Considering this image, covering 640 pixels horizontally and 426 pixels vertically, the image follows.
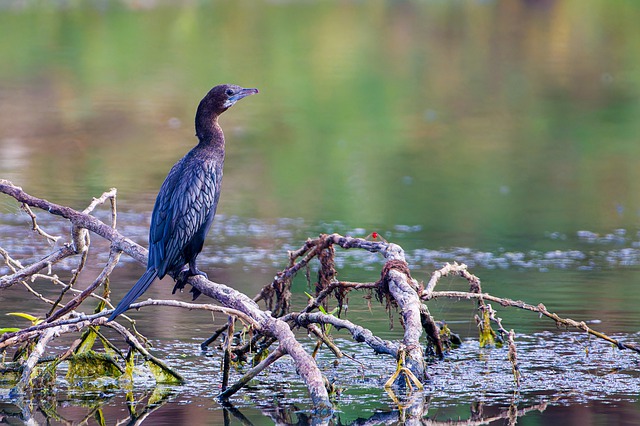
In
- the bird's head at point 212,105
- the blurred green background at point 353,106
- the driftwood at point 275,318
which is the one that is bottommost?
the driftwood at point 275,318

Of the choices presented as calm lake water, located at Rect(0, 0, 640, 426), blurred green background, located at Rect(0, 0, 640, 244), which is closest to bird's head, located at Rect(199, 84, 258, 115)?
calm lake water, located at Rect(0, 0, 640, 426)

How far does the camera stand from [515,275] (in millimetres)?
7871

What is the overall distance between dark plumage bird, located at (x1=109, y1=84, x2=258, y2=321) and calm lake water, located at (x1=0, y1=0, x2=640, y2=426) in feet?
1.73

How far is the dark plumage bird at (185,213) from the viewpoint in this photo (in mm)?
5516

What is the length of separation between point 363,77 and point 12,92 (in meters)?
4.90

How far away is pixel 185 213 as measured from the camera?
5.65m

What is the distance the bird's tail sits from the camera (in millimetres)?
5273

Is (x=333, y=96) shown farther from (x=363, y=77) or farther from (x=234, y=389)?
(x=234, y=389)

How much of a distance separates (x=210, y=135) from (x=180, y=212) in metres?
0.52

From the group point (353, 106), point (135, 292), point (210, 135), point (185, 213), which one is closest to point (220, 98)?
point (210, 135)

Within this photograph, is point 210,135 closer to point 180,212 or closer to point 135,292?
point 180,212

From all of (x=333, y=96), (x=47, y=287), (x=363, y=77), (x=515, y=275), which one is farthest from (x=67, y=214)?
(x=363, y=77)

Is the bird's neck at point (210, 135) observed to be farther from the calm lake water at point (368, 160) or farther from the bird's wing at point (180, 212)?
the calm lake water at point (368, 160)

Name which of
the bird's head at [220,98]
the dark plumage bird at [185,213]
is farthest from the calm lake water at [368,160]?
the bird's head at [220,98]
